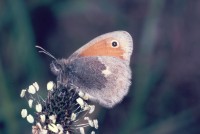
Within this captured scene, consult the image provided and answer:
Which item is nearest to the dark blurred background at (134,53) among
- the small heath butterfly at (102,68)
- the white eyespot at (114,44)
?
the small heath butterfly at (102,68)

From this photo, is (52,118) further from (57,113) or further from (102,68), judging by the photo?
(102,68)

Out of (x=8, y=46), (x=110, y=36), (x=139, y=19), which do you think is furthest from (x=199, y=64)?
(x=110, y=36)

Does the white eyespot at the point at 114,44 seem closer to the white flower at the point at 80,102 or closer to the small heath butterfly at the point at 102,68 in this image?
the small heath butterfly at the point at 102,68

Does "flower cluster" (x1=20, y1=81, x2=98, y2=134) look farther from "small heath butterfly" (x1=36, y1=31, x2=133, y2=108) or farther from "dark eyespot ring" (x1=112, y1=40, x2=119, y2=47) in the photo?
"dark eyespot ring" (x1=112, y1=40, x2=119, y2=47)

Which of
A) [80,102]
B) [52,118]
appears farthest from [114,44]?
[52,118]

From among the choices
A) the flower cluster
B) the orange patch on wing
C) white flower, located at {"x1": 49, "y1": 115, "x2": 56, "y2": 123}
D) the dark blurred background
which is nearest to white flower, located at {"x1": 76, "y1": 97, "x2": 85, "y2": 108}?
the flower cluster
